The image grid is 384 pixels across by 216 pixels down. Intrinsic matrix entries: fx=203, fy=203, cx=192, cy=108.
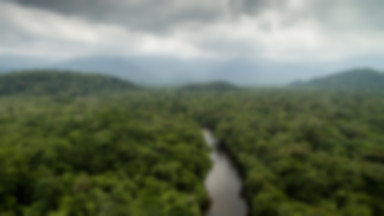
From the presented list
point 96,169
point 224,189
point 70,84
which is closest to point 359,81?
point 224,189

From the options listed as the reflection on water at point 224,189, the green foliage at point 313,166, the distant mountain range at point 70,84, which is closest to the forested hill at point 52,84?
the distant mountain range at point 70,84

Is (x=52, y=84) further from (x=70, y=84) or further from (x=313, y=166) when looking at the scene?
(x=313, y=166)

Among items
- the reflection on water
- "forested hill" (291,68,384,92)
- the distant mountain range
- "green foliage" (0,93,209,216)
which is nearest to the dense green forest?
"green foliage" (0,93,209,216)

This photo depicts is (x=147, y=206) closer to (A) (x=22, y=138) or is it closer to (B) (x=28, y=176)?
(B) (x=28, y=176)

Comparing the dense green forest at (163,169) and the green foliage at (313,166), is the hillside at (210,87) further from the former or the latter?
the dense green forest at (163,169)

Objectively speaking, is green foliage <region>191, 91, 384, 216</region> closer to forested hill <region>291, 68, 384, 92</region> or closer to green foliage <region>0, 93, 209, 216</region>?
green foliage <region>0, 93, 209, 216</region>

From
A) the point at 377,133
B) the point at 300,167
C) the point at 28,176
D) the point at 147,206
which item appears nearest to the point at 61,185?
the point at 28,176
